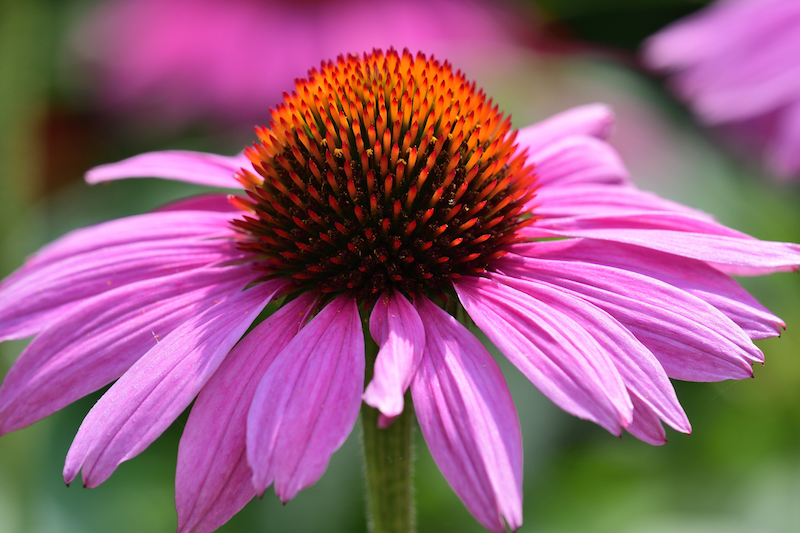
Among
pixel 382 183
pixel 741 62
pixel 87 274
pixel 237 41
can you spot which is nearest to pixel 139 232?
pixel 87 274

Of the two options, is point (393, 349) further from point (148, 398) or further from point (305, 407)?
point (148, 398)

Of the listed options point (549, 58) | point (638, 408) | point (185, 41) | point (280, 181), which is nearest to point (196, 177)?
point (280, 181)

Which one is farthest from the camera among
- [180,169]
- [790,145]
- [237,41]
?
[237,41]

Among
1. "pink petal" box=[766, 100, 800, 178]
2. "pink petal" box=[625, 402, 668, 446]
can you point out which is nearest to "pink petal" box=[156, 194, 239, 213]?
"pink petal" box=[625, 402, 668, 446]

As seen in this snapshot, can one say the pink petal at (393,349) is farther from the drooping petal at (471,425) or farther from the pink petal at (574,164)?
the pink petal at (574,164)

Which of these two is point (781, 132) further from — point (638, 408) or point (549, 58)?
point (638, 408)

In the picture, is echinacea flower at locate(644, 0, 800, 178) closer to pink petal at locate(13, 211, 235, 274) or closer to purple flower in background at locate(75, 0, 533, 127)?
purple flower in background at locate(75, 0, 533, 127)

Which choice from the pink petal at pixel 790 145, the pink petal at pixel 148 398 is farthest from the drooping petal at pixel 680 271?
the pink petal at pixel 790 145
